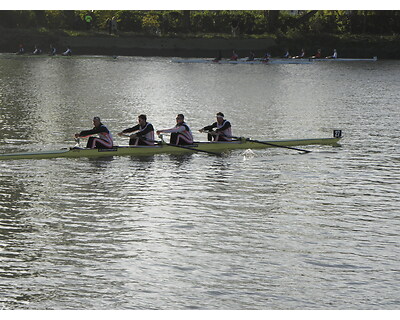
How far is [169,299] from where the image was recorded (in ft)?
60.5


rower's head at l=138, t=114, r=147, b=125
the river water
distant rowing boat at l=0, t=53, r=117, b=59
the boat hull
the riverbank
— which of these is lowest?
the river water

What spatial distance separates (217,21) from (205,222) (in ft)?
323

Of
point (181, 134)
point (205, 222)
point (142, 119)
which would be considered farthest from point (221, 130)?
point (205, 222)

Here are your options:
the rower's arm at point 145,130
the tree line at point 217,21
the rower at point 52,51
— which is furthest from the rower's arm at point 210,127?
the tree line at point 217,21

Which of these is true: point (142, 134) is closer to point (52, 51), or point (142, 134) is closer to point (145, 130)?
point (145, 130)

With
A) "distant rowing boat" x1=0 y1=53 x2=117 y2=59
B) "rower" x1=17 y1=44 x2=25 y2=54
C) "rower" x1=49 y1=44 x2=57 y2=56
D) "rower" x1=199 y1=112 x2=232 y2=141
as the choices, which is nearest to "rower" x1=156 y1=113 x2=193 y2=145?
"rower" x1=199 y1=112 x2=232 y2=141

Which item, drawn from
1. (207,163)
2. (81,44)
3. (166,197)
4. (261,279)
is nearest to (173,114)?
(207,163)

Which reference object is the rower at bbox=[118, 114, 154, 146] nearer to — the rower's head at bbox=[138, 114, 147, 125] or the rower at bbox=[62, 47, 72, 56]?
the rower's head at bbox=[138, 114, 147, 125]

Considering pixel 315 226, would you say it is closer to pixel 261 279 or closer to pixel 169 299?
pixel 261 279

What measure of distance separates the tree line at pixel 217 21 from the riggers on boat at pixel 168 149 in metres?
78.8

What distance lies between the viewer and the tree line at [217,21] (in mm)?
116875

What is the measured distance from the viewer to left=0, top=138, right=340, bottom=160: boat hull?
34.4 m

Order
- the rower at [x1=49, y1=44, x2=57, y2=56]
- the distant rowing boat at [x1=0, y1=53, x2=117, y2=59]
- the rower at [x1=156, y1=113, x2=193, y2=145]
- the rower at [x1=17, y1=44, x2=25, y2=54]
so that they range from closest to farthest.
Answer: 1. the rower at [x1=156, y1=113, x2=193, y2=145]
2. the distant rowing boat at [x1=0, y1=53, x2=117, y2=59]
3. the rower at [x1=49, y1=44, x2=57, y2=56]
4. the rower at [x1=17, y1=44, x2=25, y2=54]
